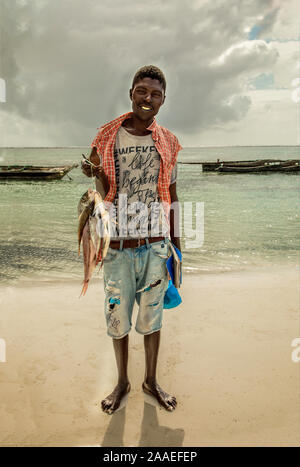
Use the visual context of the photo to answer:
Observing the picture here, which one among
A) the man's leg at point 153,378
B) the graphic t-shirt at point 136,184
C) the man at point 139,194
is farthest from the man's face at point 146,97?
the man's leg at point 153,378

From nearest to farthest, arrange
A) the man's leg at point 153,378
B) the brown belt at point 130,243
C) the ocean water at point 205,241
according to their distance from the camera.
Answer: the brown belt at point 130,243 < the man's leg at point 153,378 < the ocean water at point 205,241

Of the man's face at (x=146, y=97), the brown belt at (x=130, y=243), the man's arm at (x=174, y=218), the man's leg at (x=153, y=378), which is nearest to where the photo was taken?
the man's face at (x=146, y=97)

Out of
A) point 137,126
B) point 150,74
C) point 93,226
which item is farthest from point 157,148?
point 93,226

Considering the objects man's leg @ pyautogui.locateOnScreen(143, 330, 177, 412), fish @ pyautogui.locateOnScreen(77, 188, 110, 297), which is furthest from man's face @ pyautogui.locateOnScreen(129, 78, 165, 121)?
man's leg @ pyautogui.locateOnScreen(143, 330, 177, 412)

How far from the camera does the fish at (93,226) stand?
1.87 m

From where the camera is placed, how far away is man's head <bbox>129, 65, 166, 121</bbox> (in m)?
2.31

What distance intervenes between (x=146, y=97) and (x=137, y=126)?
0.65ft

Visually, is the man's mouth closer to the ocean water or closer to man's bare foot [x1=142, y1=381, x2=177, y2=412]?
man's bare foot [x1=142, y1=381, x2=177, y2=412]

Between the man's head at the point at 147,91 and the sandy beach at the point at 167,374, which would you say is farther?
the sandy beach at the point at 167,374

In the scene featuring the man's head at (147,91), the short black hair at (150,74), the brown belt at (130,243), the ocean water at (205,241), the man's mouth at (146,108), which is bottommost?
the ocean water at (205,241)

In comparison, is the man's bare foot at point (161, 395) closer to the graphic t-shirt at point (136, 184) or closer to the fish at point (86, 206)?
the graphic t-shirt at point (136, 184)

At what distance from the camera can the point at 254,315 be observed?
442 cm

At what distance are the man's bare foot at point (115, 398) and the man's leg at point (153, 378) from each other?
7.0 inches

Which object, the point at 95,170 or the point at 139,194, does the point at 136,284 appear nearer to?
the point at 139,194
